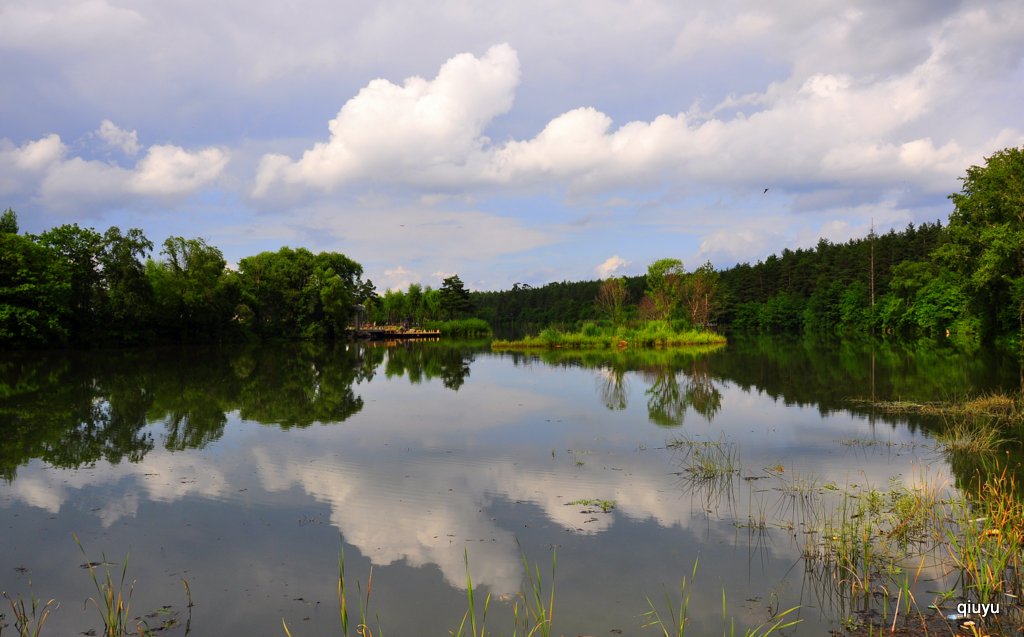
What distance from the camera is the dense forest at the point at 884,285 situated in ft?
112

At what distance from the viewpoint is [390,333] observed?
6969 centimetres

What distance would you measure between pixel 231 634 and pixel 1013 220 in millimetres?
40750

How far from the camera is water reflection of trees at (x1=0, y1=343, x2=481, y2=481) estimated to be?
1164 centimetres

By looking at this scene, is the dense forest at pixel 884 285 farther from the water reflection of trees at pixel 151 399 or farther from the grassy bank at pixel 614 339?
the water reflection of trees at pixel 151 399

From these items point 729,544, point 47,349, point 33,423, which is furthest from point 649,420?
point 47,349

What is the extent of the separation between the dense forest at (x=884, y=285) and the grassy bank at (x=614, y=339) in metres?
4.68

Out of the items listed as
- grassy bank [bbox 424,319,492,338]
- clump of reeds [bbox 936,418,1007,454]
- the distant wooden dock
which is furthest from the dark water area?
grassy bank [bbox 424,319,492,338]

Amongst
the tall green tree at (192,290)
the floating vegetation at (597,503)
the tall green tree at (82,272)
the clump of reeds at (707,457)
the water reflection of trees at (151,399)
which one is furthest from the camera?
the tall green tree at (192,290)

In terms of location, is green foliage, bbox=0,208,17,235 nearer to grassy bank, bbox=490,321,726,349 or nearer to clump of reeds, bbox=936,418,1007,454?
grassy bank, bbox=490,321,726,349

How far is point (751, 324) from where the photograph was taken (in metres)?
85.6

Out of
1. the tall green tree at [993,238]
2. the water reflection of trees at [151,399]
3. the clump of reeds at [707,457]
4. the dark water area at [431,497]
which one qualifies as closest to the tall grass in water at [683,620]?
the dark water area at [431,497]

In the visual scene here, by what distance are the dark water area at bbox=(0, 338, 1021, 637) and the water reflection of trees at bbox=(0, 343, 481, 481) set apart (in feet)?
0.44

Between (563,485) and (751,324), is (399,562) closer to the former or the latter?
(563,485)

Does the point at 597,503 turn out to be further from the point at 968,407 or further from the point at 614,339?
the point at 614,339
